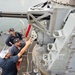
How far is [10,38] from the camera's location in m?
5.63

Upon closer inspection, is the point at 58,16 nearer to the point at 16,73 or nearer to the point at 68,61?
the point at 68,61

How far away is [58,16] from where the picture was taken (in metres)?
3.51

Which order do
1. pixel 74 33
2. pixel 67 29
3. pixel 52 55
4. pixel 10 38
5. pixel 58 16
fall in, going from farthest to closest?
pixel 10 38
pixel 58 16
pixel 52 55
pixel 67 29
pixel 74 33

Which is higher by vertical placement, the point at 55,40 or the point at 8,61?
the point at 55,40

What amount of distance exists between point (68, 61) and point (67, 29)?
58 cm

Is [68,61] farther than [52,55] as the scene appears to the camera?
No

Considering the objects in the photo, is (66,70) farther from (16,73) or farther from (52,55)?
(16,73)

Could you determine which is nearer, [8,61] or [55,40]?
[55,40]

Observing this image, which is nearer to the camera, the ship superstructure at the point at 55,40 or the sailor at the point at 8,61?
the ship superstructure at the point at 55,40

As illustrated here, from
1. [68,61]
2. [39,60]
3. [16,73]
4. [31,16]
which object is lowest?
[16,73]

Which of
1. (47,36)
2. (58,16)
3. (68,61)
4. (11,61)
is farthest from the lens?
(47,36)

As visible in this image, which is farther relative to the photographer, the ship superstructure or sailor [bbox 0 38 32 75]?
sailor [bbox 0 38 32 75]

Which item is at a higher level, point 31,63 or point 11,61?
point 11,61

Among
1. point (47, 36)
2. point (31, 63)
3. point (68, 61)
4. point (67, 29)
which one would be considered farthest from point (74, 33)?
point (31, 63)
